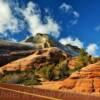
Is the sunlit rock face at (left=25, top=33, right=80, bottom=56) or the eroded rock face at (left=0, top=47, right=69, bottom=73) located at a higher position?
the sunlit rock face at (left=25, top=33, right=80, bottom=56)

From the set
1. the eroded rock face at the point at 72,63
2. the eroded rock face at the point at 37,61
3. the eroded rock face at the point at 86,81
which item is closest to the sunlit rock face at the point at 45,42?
the eroded rock face at the point at 37,61

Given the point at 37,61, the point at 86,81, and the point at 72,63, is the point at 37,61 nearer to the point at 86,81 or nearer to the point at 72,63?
the point at 72,63

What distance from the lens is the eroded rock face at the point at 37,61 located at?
81.7 m

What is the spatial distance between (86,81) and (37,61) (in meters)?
39.3

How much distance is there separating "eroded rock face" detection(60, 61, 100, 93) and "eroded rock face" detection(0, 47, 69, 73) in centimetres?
3510

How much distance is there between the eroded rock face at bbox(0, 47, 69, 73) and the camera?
81.7 metres

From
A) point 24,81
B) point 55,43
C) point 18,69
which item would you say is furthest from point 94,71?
point 55,43

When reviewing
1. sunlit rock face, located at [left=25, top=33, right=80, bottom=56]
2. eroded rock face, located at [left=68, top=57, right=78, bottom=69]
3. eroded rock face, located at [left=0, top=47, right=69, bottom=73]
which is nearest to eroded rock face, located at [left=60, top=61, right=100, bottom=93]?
eroded rock face, located at [left=68, top=57, right=78, bottom=69]

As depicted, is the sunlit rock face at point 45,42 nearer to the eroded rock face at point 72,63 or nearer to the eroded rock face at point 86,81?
the eroded rock face at point 72,63

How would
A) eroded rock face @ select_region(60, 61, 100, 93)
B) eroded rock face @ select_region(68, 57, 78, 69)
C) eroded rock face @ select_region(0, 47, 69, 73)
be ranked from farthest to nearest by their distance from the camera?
eroded rock face @ select_region(0, 47, 69, 73), eroded rock face @ select_region(68, 57, 78, 69), eroded rock face @ select_region(60, 61, 100, 93)

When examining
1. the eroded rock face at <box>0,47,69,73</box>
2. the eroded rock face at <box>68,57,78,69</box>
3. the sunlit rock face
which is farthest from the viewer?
the sunlit rock face

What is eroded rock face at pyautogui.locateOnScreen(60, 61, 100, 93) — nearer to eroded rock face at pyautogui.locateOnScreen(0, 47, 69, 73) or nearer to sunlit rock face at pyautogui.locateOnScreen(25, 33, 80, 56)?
eroded rock face at pyautogui.locateOnScreen(0, 47, 69, 73)

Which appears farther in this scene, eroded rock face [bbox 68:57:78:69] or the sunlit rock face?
the sunlit rock face

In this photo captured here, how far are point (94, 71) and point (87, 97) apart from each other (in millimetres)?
26412
